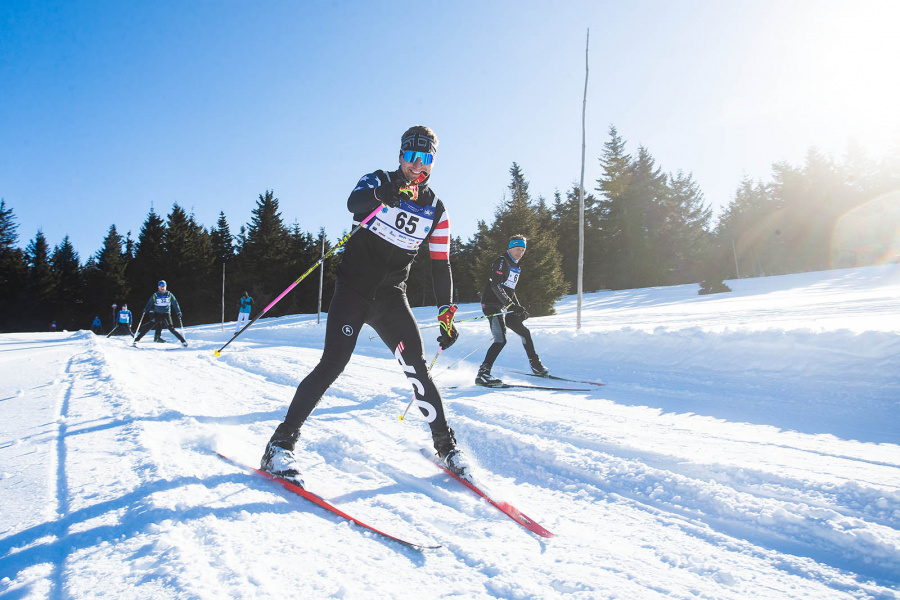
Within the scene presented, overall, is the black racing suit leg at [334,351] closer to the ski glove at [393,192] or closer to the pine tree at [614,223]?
the ski glove at [393,192]

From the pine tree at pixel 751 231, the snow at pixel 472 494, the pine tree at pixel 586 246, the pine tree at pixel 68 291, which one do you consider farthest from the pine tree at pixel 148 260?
the pine tree at pixel 751 231

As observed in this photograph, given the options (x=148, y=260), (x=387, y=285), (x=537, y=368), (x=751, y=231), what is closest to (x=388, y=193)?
(x=387, y=285)

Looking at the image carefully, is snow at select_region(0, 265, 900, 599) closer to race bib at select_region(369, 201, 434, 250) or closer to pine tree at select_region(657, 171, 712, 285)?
race bib at select_region(369, 201, 434, 250)

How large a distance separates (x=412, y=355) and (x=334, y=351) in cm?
50

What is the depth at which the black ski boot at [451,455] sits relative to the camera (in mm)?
2656

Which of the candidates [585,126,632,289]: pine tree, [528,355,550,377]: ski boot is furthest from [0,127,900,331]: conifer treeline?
[528,355,550,377]: ski boot

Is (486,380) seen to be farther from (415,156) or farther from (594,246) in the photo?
(594,246)

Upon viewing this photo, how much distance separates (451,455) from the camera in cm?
274

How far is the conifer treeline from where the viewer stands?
39062 millimetres

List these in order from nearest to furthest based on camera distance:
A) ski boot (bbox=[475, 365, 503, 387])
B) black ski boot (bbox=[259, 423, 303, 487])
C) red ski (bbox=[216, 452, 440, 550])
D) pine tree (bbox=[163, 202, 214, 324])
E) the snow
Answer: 1. the snow
2. red ski (bbox=[216, 452, 440, 550])
3. black ski boot (bbox=[259, 423, 303, 487])
4. ski boot (bbox=[475, 365, 503, 387])
5. pine tree (bbox=[163, 202, 214, 324])

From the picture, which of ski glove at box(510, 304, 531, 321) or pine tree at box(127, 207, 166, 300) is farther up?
pine tree at box(127, 207, 166, 300)

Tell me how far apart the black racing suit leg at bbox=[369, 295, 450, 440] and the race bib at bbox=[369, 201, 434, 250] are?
39 cm

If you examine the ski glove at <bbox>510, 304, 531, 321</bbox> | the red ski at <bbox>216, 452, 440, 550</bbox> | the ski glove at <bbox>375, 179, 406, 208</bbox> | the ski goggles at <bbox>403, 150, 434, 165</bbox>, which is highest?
the ski goggles at <bbox>403, 150, 434, 165</bbox>

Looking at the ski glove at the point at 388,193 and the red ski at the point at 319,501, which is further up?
the ski glove at the point at 388,193
